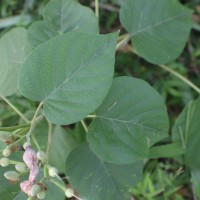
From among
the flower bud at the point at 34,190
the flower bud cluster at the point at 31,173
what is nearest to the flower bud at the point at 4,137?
the flower bud cluster at the point at 31,173

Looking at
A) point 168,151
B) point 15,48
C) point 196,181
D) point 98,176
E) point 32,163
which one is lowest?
point 196,181

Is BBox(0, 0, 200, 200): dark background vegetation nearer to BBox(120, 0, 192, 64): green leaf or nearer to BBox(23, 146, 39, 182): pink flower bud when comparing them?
BBox(120, 0, 192, 64): green leaf

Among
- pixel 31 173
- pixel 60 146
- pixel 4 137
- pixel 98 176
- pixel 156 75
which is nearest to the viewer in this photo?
pixel 31 173

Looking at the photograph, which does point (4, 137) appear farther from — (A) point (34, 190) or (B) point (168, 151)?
(B) point (168, 151)

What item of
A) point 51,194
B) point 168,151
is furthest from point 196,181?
point 51,194

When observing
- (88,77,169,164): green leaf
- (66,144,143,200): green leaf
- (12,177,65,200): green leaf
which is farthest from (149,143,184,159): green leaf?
(12,177,65,200): green leaf

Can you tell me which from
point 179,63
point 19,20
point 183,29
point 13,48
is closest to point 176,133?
point 183,29

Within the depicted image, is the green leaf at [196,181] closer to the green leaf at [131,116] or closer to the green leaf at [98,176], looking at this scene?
the green leaf at [98,176]
